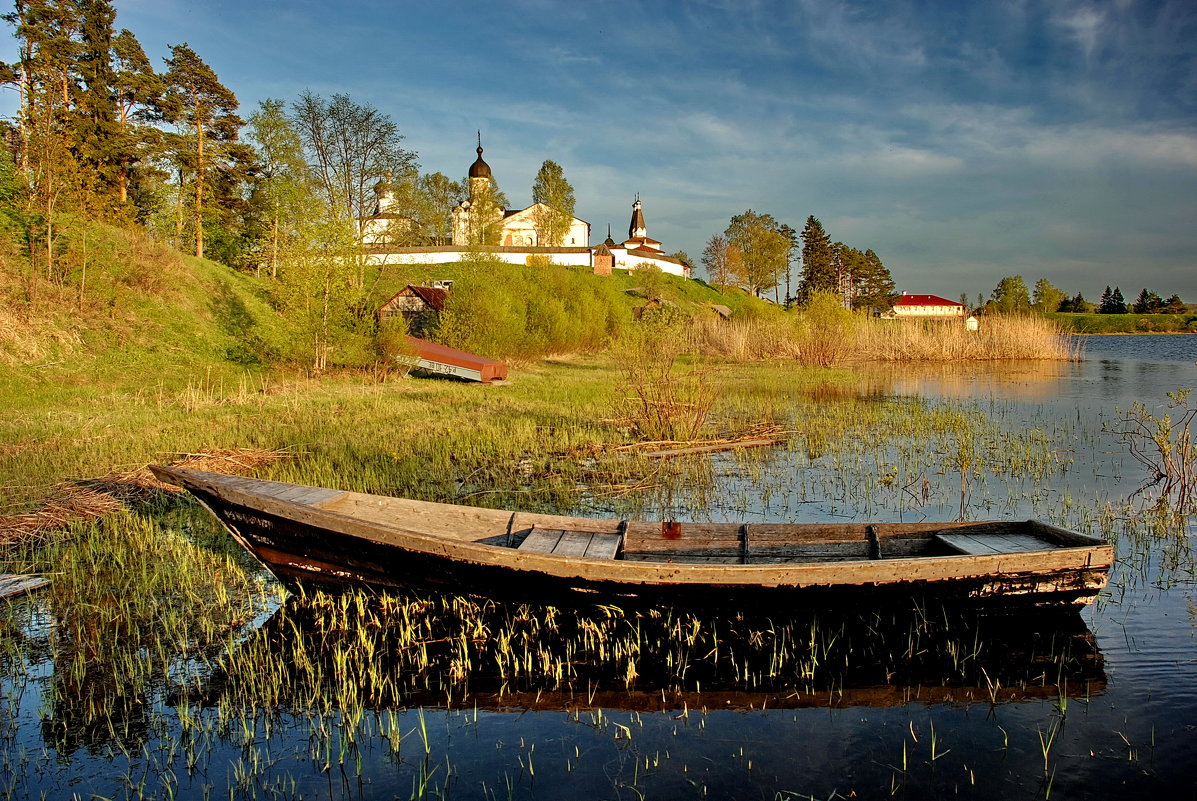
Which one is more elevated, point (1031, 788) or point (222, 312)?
point (222, 312)

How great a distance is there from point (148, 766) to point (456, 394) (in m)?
16.5

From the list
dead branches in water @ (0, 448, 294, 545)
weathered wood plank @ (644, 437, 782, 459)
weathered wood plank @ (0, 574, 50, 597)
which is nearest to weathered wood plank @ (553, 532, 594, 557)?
weathered wood plank @ (0, 574, 50, 597)

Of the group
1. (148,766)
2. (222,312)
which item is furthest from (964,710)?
(222,312)

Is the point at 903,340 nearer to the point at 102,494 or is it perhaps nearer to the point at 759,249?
the point at 102,494

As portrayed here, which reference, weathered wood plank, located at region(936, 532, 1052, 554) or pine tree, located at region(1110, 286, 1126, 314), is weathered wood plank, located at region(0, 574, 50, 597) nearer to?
weathered wood plank, located at region(936, 532, 1052, 554)

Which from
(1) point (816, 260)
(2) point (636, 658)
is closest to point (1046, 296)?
(1) point (816, 260)

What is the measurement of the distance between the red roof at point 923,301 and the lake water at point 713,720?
3628 inches

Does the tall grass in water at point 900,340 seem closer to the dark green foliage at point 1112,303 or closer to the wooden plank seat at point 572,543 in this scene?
the wooden plank seat at point 572,543

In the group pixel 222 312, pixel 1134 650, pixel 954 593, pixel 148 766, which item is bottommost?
pixel 148 766

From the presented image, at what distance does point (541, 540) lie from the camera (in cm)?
668

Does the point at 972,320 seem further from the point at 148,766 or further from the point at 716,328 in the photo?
the point at 148,766

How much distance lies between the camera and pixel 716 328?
3697cm

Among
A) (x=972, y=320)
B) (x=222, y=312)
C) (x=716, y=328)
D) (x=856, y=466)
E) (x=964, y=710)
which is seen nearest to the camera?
(x=964, y=710)

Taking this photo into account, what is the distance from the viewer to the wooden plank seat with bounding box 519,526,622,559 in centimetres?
638
